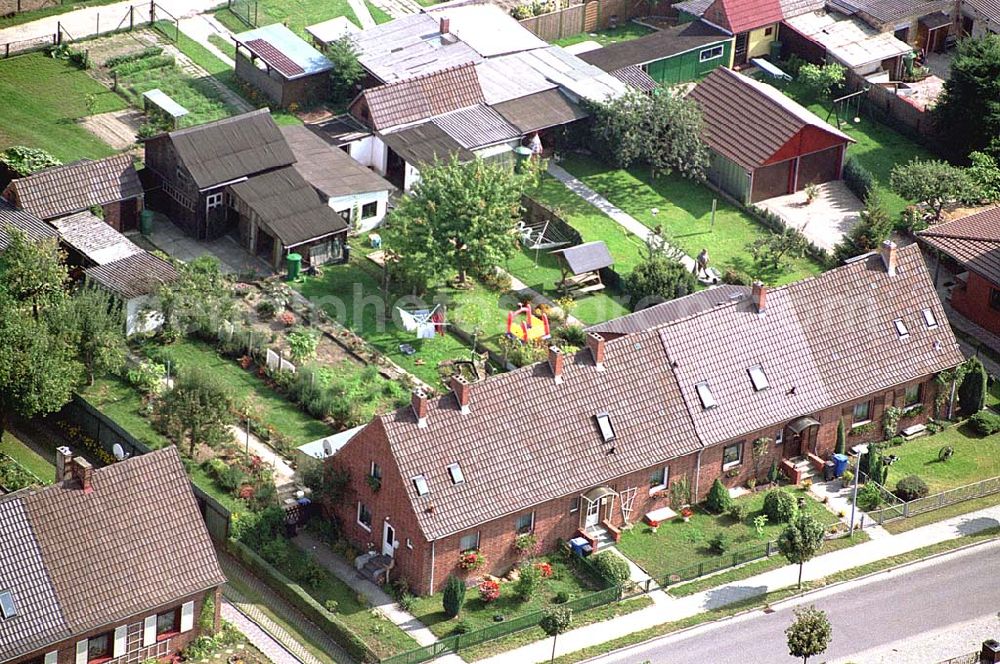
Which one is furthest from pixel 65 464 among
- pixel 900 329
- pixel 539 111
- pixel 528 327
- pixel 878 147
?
pixel 878 147

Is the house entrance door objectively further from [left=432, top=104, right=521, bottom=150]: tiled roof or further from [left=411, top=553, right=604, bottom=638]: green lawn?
A: [left=432, top=104, right=521, bottom=150]: tiled roof

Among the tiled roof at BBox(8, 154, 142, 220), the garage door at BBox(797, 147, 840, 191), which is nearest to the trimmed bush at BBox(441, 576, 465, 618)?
the tiled roof at BBox(8, 154, 142, 220)

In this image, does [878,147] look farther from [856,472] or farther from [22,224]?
[22,224]

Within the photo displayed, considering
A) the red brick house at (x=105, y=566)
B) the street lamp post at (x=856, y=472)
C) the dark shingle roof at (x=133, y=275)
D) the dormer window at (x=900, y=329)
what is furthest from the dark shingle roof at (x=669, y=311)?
the red brick house at (x=105, y=566)

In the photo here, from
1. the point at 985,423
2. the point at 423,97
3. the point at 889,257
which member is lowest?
the point at 985,423

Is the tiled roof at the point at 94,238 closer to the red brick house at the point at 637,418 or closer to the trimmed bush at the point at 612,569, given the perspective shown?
the red brick house at the point at 637,418
